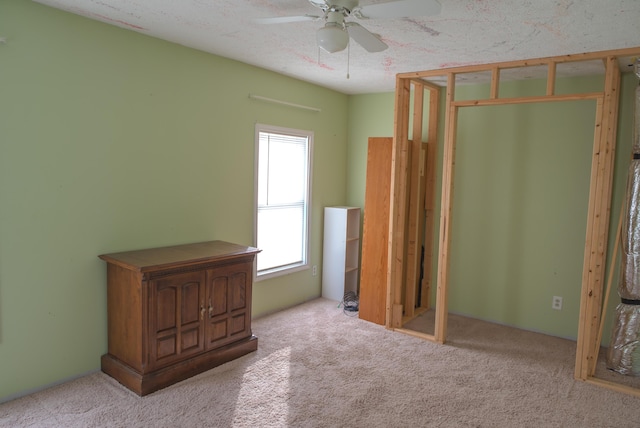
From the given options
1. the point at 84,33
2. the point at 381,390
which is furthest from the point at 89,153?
the point at 381,390

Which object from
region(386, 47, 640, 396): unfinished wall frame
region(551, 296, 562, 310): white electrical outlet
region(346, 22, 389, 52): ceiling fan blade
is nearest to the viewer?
region(346, 22, 389, 52): ceiling fan blade

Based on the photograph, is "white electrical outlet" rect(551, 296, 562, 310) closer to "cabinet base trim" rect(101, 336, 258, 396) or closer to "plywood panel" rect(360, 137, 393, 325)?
"plywood panel" rect(360, 137, 393, 325)

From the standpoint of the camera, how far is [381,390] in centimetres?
309

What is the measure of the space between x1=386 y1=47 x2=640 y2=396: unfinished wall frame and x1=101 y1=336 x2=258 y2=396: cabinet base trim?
1.61m

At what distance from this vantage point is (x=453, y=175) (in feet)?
12.4

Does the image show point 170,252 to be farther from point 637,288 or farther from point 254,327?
point 637,288

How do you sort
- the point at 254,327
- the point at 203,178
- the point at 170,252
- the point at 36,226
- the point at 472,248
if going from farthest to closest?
the point at 472,248 → the point at 254,327 → the point at 203,178 → the point at 170,252 → the point at 36,226

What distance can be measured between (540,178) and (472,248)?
3.15 ft

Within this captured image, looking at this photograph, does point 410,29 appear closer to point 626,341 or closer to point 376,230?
point 376,230

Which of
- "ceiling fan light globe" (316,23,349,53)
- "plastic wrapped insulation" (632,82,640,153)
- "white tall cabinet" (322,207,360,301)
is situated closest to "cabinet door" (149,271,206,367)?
"ceiling fan light globe" (316,23,349,53)

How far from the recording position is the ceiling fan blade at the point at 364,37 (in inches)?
94.0

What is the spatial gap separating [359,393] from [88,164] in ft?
7.84

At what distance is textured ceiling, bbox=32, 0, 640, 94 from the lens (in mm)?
2533

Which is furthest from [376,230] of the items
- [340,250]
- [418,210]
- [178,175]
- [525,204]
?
[178,175]
